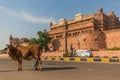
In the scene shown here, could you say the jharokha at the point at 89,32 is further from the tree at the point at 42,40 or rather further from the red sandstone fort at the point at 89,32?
the tree at the point at 42,40

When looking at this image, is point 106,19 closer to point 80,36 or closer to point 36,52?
point 80,36

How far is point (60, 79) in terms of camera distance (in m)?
9.97

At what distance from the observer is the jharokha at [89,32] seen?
76.5 metres

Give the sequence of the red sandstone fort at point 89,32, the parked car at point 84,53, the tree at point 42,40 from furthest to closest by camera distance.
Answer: the tree at point 42,40 < the red sandstone fort at point 89,32 < the parked car at point 84,53

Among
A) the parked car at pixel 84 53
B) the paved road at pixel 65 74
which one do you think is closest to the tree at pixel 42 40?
the parked car at pixel 84 53

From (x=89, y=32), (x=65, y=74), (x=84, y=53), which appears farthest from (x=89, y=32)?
(x=65, y=74)

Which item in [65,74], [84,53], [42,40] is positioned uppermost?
[42,40]

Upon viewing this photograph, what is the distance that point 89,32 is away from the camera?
77312mm

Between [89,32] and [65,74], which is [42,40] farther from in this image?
[65,74]

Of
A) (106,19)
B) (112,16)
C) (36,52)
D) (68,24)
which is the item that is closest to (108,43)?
(106,19)

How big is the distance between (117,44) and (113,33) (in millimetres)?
3896

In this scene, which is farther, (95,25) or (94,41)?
(95,25)

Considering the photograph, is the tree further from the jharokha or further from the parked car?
the parked car

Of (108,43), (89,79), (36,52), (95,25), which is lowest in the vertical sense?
(89,79)
